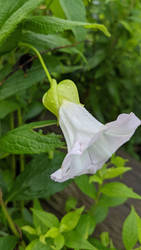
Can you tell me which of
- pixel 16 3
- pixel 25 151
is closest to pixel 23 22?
pixel 16 3

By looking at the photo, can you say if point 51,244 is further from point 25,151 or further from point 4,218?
point 25,151

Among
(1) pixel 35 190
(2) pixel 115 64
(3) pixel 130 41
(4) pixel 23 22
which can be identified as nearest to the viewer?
(4) pixel 23 22

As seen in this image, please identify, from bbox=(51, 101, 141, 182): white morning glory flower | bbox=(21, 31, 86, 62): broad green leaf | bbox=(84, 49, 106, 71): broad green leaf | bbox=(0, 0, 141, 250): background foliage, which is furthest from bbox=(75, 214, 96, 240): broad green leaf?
bbox=(84, 49, 106, 71): broad green leaf

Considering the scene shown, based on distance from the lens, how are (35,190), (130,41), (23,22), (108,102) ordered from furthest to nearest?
(108,102) → (130,41) → (35,190) → (23,22)

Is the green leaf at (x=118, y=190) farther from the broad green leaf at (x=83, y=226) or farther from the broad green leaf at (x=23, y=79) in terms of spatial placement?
the broad green leaf at (x=23, y=79)

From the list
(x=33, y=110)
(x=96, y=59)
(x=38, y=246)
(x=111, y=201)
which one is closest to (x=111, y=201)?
(x=111, y=201)

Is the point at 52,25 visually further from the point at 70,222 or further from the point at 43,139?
the point at 70,222

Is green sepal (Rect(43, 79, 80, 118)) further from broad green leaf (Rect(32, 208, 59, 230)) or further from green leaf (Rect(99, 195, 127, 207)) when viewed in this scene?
green leaf (Rect(99, 195, 127, 207))

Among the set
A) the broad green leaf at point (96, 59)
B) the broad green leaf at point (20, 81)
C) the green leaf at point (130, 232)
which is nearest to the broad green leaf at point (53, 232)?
the green leaf at point (130, 232)
